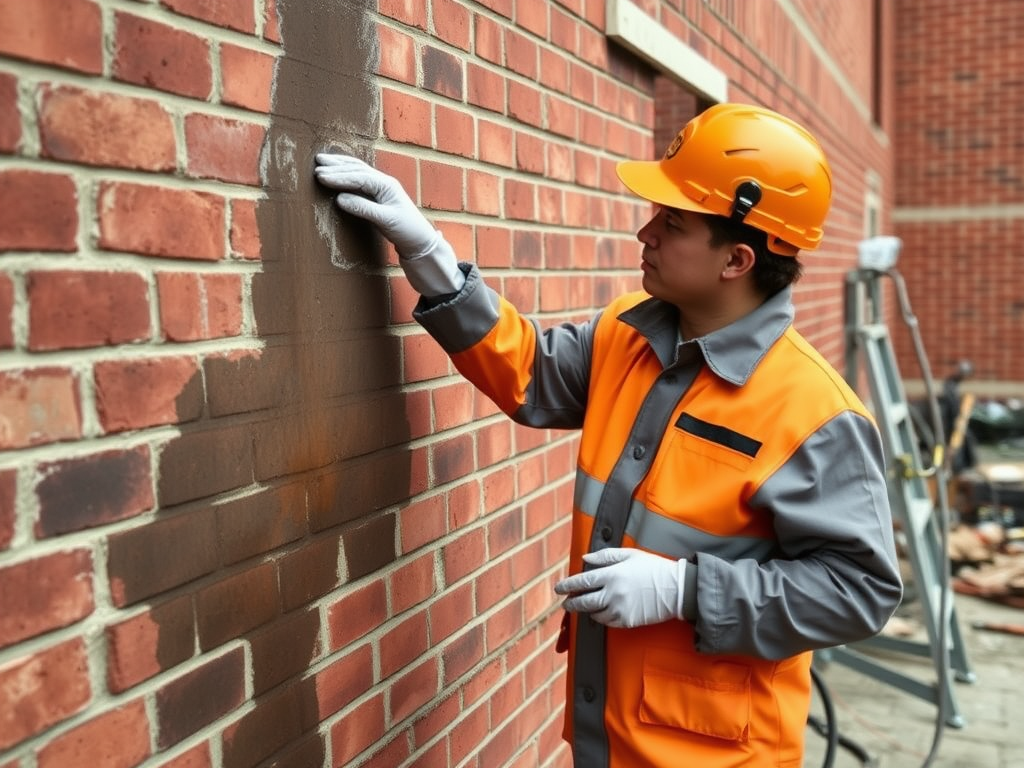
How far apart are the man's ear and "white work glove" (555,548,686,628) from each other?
1.87 feet

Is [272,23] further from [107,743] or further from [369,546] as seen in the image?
[107,743]

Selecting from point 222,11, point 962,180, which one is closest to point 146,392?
point 222,11

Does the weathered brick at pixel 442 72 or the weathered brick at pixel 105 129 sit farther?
the weathered brick at pixel 442 72

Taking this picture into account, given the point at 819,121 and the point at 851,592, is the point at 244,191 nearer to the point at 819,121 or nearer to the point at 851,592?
the point at 851,592

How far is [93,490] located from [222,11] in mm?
718

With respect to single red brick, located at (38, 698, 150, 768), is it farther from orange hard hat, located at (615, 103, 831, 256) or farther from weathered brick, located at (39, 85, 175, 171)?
orange hard hat, located at (615, 103, 831, 256)

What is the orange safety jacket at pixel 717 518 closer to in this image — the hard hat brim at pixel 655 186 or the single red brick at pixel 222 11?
the hard hat brim at pixel 655 186

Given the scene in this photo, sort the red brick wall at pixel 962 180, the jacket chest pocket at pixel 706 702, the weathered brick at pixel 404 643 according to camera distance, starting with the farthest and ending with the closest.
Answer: the red brick wall at pixel 962 180, the weathered brick at pixel 404 643, the jacket chest pocket at pixel 706 702

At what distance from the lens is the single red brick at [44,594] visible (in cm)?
113

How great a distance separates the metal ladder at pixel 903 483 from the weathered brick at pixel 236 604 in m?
3.85

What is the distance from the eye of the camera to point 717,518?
1.83m

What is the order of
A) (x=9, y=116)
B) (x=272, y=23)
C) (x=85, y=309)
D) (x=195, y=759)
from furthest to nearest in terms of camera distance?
(x=272, y=23) < (x=195, y=759) < (x=85, y=309) < (x=9, y=116)

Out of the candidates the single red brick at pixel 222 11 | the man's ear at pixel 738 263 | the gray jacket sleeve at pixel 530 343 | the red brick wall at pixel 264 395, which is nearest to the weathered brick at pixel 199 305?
the red brick wall at pixel 264 395

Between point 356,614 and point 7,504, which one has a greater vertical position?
point 7,504
